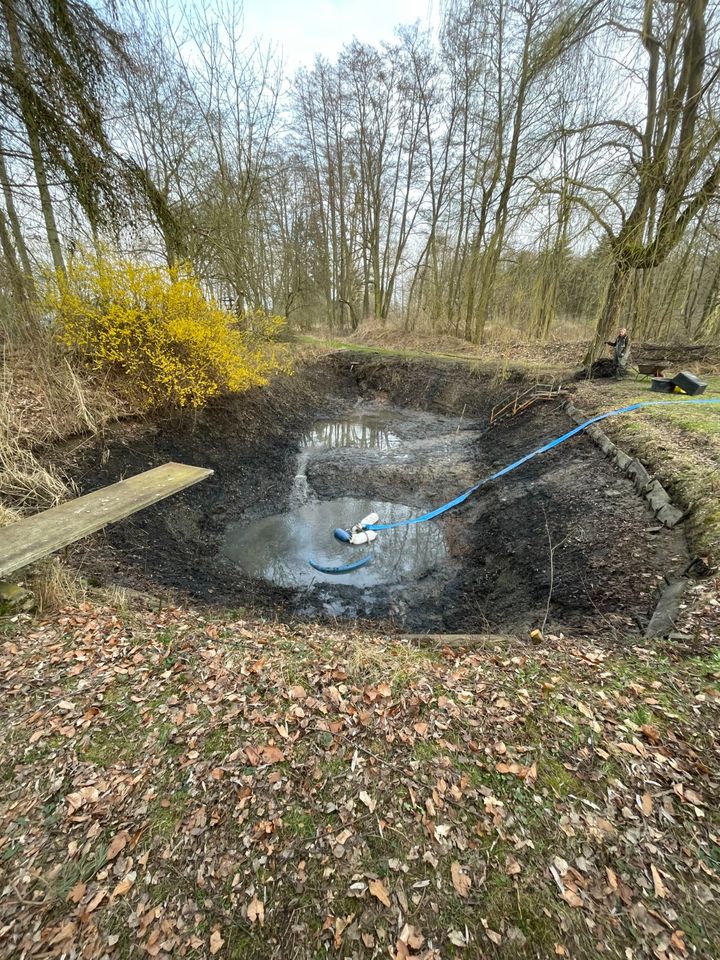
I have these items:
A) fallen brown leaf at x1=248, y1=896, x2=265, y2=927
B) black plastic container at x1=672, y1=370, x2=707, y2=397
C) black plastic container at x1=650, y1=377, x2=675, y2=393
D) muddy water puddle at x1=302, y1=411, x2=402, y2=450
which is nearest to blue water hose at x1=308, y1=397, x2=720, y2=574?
black plastic container at x1=672, y1=370, x2=707, y2=397

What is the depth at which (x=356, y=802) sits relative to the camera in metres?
1.77

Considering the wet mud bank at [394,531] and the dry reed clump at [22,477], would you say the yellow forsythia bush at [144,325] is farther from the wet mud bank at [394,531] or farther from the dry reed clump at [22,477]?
the dry reed clump at [22,477]

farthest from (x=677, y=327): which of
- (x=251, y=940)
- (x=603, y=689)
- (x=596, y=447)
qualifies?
(x=251, y=940)

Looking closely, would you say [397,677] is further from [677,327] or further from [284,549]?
[677,327]

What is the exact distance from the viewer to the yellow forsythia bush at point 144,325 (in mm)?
5891

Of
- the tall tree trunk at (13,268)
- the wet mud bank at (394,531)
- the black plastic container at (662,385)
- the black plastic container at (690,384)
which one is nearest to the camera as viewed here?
the wet mud bank at (394,531)

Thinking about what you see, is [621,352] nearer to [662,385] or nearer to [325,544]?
[662,385]

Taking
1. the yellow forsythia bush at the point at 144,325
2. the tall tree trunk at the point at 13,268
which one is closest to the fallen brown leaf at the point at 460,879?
the tall tree trunk at the point at 13,268

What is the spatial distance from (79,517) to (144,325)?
409 cm

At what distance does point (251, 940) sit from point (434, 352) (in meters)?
14.3

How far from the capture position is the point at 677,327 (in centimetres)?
1268

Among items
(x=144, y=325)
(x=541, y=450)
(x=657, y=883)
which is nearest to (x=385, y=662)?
(x=657, y=883)

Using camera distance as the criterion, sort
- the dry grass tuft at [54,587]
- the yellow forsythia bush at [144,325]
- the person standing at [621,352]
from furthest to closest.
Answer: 1. the person standing at [621,352]
2. the yellow forsythia bush at [144,325]
3. the dry grass tuft at [54,587]

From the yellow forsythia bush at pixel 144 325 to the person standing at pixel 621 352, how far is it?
7.86 m
